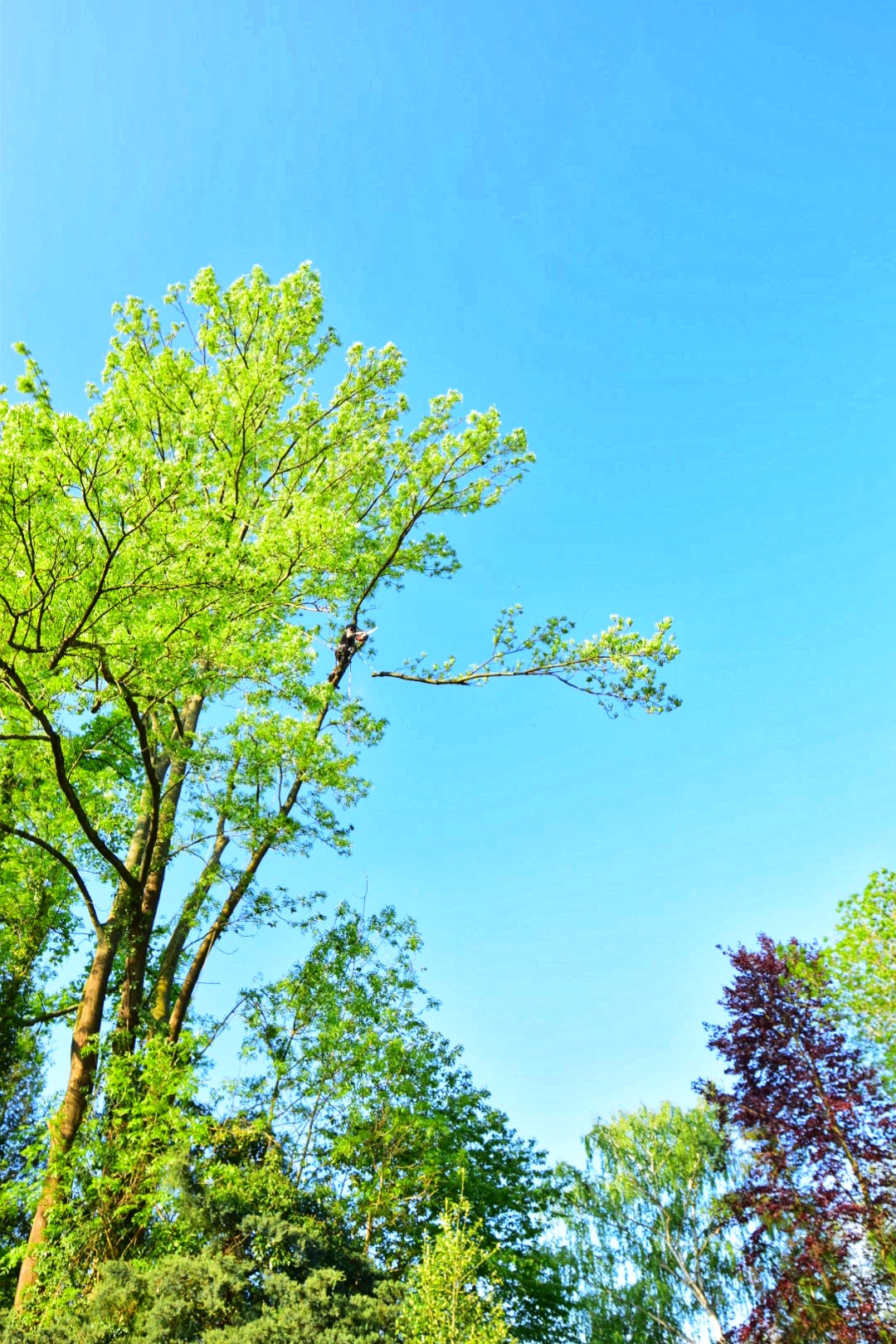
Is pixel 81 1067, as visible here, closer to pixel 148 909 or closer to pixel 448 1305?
pixel 148 909

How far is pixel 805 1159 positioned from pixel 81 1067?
13.3m

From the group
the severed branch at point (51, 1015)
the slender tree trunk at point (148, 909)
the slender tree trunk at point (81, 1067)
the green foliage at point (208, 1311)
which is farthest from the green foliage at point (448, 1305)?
the severed branch at point (51, 1015)

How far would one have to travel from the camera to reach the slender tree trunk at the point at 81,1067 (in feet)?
30.3

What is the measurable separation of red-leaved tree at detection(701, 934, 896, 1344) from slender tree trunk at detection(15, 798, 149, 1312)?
12011 millimetres

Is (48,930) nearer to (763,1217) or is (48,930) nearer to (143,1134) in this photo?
(143,1134)

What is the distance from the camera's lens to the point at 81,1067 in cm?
1025

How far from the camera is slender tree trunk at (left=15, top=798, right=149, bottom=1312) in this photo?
363 inches

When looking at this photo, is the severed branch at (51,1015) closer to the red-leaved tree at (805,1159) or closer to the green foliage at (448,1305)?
the green foliage at (448,1305)

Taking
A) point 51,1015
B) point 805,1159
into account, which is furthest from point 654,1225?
point 51,1015

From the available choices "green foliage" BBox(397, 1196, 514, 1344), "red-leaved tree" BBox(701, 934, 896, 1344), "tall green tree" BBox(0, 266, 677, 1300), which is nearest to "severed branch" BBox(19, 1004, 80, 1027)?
"tall green tree" BBox(0, 266, 677, 1300)

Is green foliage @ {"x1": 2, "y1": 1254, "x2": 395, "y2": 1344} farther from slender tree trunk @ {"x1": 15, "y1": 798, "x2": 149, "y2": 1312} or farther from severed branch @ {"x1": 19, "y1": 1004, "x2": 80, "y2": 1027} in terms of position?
severed branch @ {"x1": 19, "y1": 1004, "x2": 80, "y2": 1027}

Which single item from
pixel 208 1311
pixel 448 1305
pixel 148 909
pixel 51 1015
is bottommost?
pixel 208 1311

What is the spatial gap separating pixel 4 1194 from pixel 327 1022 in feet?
13.5

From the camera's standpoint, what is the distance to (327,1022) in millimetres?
11688
